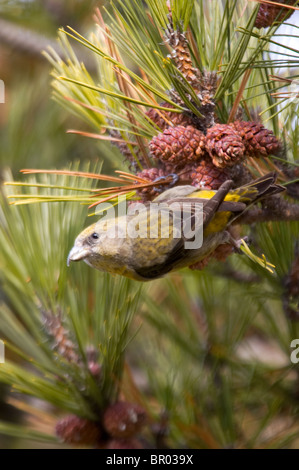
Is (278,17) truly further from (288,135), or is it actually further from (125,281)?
(125,281)

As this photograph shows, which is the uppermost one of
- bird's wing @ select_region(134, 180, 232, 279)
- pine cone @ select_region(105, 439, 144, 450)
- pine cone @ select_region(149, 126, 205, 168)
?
pine cone @ select_region(149, 126, 205, 168)

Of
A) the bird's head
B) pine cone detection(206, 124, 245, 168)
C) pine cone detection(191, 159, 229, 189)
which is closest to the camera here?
pine cone detection(206, 124, 245, 168)

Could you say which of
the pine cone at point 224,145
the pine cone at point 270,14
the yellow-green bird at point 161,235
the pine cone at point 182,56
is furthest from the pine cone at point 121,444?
the pine cone at point 270,14

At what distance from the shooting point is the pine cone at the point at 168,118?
1.08 meters

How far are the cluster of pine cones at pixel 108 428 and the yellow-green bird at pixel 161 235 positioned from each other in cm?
30

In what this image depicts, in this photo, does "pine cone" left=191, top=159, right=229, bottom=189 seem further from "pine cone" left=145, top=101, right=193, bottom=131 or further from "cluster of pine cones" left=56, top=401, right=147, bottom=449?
"cluster of pine cones" left=56, top=401, right=147, bottom=449

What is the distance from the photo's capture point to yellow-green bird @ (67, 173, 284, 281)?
1.21 m

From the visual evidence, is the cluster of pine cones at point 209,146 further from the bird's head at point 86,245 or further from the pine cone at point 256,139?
the bird's head at point 86,245

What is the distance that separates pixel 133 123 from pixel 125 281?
352 millimetres

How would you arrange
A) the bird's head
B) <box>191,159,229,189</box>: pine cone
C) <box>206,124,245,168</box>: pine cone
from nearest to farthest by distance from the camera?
1. <box>206,124,245,168</box>: pine cone
2. <box>191,159,229,189</box>: pine cone
3. the bird's head

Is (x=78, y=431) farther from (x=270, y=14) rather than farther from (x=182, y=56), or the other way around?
(x=270, y=14)

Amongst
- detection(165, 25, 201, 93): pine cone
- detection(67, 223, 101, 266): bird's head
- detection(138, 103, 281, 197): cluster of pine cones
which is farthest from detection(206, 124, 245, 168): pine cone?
detection(67, 223, 101, 266): bird's head

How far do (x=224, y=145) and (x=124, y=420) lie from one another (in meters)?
0.63

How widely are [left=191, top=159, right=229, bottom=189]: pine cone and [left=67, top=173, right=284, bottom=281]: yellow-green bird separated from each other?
9 centimetres
